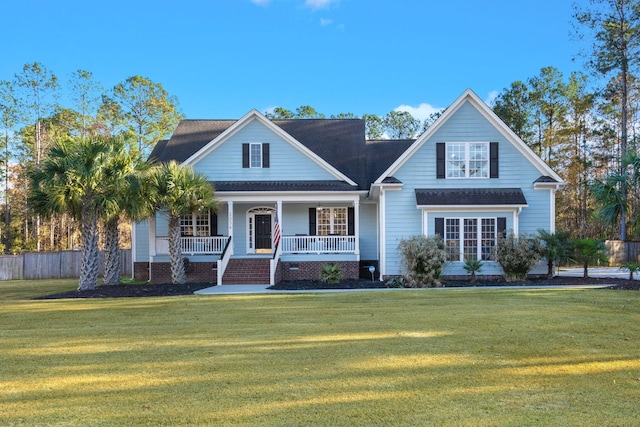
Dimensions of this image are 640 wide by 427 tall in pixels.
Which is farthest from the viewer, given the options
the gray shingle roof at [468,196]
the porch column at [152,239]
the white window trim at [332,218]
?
the white window trim at [332,218]

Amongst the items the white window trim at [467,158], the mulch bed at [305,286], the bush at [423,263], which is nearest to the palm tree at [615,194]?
the mulch bed at [305,286]

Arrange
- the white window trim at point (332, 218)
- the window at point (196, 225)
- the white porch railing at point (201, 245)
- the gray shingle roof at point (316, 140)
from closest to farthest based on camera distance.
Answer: the white porch railing at point (201, 245) → the window at point (196, 225) → the white window trim at point (332, 218) → the gray shingle roof at point (316, 140)

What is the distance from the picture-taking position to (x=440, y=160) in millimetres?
19344

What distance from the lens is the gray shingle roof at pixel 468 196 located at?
18422mm

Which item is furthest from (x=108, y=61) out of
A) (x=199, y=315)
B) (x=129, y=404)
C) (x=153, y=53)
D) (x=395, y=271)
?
(x=129, y=404)

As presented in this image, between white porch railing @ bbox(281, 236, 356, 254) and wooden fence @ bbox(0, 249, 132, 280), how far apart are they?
12366mm

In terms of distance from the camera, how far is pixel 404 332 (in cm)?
809

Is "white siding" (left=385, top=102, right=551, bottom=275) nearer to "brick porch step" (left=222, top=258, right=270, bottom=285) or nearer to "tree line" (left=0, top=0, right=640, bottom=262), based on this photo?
"brick porch step" (left=222, top=258, right=270, bottom=285)

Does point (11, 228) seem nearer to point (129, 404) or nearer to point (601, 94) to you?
point (129, 404)

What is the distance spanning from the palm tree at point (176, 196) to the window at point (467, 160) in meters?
9.80

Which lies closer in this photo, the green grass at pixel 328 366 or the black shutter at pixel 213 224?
the green grass at pixel 328 366

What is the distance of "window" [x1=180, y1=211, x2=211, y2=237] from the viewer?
2170 centimetres

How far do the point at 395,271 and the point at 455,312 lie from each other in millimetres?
9051

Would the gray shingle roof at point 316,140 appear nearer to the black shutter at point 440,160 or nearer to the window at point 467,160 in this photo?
the black shutter at point 440,160
